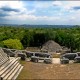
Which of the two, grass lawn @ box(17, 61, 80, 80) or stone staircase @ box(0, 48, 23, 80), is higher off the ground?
stone staircase @ box(0, 48, 23, 80)

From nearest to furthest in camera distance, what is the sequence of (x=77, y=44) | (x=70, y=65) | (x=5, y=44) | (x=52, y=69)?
1. (x=52, y=69)
2. (x=70, y=65)
3. (x=5, y=44)
4. (x=77, y=44)

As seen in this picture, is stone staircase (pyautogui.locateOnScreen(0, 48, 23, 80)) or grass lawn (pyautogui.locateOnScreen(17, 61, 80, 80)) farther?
grass lawn (pyautogui.locateOnScreen(17, 61, 80, 80))

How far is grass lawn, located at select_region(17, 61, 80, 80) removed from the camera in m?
19.8

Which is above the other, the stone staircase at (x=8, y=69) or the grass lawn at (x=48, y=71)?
the stone staircase at (x=8, y=69)

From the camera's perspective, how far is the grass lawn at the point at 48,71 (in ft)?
65.0

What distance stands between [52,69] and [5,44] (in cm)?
2302

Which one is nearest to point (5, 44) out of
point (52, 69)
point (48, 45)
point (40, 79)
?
point (48, 45)

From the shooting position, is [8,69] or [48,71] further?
[48,71]

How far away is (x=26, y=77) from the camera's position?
63.5ft

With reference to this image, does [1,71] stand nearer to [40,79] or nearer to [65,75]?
[40,79]

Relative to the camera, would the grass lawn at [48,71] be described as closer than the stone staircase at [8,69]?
No

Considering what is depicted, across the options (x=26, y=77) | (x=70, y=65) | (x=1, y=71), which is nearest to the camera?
(x=1, y=71)

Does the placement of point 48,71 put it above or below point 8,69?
below

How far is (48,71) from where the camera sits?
856 inches
